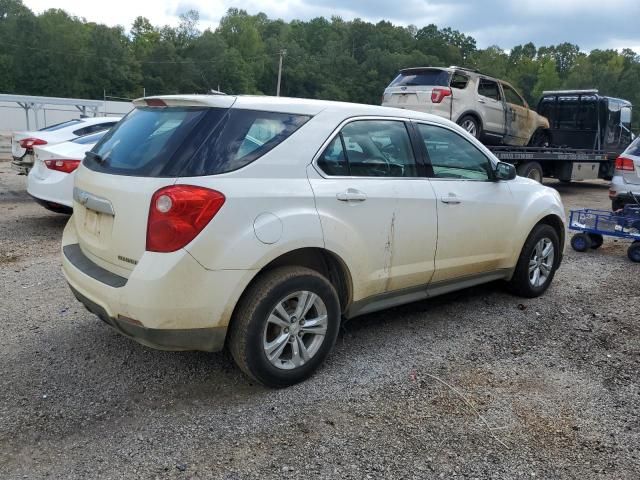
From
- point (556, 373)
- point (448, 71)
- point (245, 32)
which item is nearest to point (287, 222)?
point (556, 373)

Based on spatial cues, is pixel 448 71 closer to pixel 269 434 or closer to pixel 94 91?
pixel 269 434

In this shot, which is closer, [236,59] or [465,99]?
[465,99]

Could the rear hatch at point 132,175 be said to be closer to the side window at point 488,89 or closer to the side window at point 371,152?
the side window at point 371,152

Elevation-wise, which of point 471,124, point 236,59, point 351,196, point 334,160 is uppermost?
point 236,59

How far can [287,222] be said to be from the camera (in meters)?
3.33

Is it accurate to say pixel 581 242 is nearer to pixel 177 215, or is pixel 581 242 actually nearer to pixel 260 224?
pixel 260 224

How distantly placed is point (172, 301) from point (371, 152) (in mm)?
1740

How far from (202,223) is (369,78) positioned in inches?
3366

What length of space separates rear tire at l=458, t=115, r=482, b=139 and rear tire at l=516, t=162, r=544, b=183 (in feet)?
5.06

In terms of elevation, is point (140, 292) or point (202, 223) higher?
point (202, 223)

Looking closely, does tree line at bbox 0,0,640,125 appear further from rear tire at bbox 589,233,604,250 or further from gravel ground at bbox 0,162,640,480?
gravel ground at bbox 0,162,640,480

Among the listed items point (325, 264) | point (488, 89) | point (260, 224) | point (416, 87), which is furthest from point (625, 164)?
point (260, 224)

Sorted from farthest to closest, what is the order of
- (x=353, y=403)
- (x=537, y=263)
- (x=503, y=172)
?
(x=537, y=263) < (x=503, y=172) < (x=353, y=403)

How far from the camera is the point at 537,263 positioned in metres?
5.45
